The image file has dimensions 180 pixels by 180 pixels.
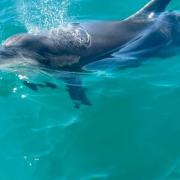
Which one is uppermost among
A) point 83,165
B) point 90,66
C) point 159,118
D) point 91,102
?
point 90,66

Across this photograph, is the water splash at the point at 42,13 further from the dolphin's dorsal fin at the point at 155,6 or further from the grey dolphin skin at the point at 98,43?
the dolphin's dorsal fin at the point at 155,6

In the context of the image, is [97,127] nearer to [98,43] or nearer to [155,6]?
[98,43]

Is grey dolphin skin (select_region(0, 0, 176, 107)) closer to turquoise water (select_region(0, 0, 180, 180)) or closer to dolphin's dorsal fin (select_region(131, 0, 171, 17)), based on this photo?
dolphin's dorsal fin (select_region(131, 0, 171, 17))

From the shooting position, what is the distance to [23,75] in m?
10.7

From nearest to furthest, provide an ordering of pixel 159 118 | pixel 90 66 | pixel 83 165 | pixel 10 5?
pixel 83 165, pixel 159 118, pixel 90 66, pixel 10 5

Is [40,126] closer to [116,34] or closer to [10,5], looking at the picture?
[116,34]

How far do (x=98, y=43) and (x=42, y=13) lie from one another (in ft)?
13.5

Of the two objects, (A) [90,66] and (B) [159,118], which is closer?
(B) [159,118]

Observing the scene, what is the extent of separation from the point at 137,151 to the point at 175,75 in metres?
2.31

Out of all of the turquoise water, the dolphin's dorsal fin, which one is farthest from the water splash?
the turquoise water


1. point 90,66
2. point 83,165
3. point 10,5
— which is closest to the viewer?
point 83,165

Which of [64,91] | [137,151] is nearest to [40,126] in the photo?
[64,91]

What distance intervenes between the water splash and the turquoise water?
227cm

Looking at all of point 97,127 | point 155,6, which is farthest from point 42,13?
point 97,127
